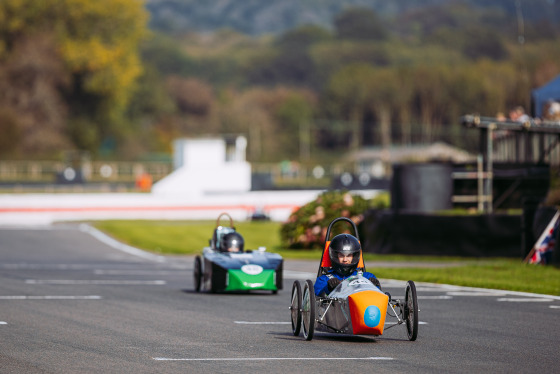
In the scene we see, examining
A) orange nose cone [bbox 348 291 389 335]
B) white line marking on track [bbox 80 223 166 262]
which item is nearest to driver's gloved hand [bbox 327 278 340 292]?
orange nose cone [bbox 348 291 389 335]

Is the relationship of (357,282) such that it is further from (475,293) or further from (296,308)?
(475,293)

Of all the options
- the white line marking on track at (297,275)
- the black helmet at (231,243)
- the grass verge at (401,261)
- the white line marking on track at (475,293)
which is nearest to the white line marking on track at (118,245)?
the grass verge at (401,261)

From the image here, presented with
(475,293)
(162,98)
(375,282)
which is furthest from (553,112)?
(162,98)

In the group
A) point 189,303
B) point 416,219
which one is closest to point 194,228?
point 416,219

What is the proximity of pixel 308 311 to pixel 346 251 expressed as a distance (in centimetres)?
84

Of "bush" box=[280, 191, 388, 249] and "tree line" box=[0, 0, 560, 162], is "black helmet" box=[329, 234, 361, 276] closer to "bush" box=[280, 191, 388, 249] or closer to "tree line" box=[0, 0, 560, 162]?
"bush" box=[280, 191, 388, 249]

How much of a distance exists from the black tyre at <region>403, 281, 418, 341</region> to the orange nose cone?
463 millimetres

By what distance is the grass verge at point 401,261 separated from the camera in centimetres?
1983

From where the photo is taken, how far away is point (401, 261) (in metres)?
25.9

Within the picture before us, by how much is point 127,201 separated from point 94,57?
49919 mm

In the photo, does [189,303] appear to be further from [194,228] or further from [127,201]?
[127,201]

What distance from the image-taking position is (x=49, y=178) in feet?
254

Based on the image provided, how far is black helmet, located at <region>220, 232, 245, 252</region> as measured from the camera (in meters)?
18.0

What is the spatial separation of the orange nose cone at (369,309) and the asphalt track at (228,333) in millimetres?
286
